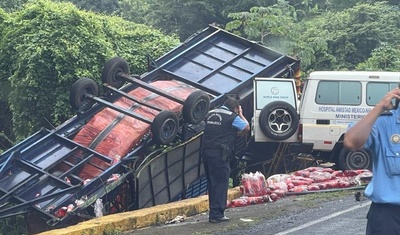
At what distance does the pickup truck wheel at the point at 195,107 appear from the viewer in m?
10.7

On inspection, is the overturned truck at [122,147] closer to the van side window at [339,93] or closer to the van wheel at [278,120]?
the van wheel at [278,120]

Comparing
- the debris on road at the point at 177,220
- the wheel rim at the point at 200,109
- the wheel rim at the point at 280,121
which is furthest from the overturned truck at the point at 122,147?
the debris on road at the point at 177,220

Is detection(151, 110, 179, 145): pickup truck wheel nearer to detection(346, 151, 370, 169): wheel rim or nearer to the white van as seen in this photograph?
the white van

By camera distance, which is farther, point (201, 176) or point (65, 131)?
point (201, 176)

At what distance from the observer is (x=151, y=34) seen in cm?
1731

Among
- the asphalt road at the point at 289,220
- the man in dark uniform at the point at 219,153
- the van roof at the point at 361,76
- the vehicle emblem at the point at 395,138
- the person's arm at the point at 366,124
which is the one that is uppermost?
the van roof at the point at 361,76

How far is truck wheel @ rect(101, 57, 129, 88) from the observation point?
11.9m

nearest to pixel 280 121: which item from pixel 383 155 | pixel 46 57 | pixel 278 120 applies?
pixel 278 120

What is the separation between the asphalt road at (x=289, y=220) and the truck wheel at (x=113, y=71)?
3.57 m

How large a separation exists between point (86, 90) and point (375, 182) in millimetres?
7938

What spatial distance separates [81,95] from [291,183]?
3.66 meters

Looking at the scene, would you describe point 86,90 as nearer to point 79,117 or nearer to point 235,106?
point 79,117

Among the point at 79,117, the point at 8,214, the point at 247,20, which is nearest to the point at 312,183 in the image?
the point at 79,117

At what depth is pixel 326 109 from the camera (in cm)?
1271
